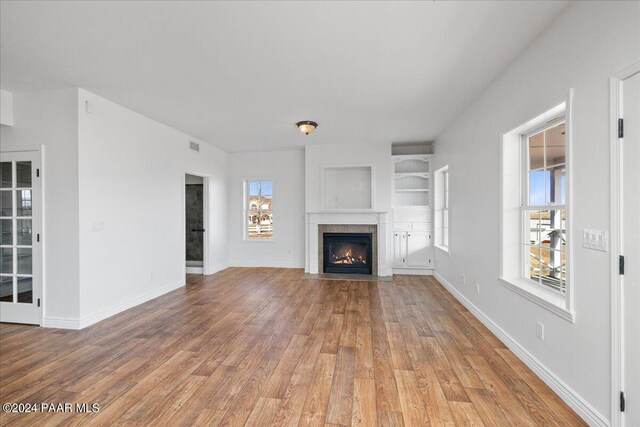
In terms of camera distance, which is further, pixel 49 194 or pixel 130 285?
pixel 130 285

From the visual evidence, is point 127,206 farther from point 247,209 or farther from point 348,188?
point 348,188

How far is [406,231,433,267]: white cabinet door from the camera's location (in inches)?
238

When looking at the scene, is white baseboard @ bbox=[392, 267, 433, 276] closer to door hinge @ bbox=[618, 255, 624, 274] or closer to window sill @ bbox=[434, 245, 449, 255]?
window sill @ bbox=[434, 245, 449, 255]

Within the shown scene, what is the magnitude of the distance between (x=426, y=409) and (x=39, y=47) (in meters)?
4.24

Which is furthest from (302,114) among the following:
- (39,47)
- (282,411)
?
(282,411)

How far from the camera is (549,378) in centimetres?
220

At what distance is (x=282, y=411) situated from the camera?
1942 mm

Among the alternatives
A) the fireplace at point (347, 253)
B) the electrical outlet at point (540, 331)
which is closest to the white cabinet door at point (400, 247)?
the fireplace at point (347, 253)

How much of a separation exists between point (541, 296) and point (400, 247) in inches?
151

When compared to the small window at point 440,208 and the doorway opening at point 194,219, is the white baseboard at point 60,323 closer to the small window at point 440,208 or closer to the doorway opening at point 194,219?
the doorway opening at point 194,219

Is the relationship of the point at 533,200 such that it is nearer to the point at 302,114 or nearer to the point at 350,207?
the point at 302,114

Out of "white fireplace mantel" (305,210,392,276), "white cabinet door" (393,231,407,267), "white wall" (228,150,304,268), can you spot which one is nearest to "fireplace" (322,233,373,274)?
"white fireplace mantel" (305,210,392,276)

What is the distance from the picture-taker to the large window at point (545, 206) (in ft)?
7.80

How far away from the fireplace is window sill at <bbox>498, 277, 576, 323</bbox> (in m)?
3.35
